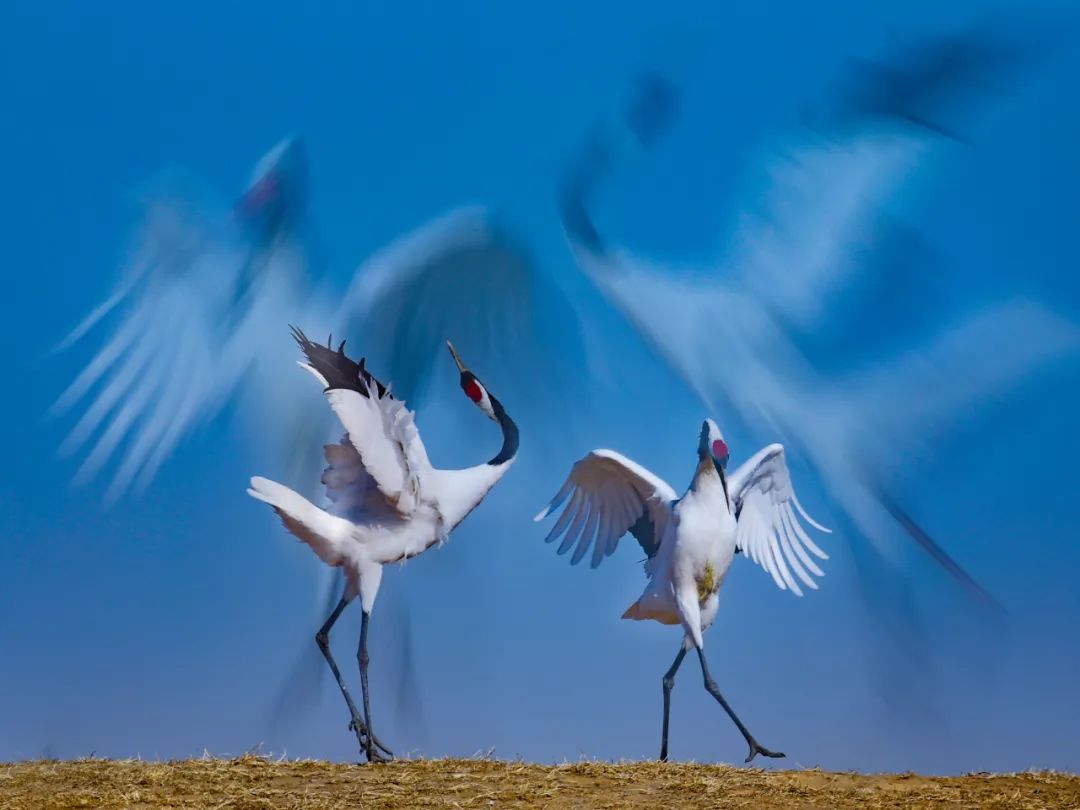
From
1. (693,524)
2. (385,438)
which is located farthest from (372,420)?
(693,524)

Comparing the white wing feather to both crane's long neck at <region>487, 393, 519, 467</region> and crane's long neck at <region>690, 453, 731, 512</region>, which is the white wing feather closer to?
crane's long neck at <region>487, 393, 519, 467</region>

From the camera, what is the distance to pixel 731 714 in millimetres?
11148

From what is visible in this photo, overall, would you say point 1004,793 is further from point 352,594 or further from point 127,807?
point 127,807

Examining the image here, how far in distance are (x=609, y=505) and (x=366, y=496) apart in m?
2.66

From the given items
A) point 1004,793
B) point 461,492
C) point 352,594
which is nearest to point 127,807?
point 352,594

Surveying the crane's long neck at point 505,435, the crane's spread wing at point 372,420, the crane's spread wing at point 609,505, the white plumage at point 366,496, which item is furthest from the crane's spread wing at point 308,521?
the crane's spread wing at point 609,505

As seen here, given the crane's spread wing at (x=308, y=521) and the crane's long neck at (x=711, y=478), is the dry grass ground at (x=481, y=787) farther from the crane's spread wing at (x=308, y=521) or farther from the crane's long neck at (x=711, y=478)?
the crane's long neck at (x=711, y=478)

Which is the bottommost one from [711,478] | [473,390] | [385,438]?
[385,438]

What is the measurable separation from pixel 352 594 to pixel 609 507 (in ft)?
9.36

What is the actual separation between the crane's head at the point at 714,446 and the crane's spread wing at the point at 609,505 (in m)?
0.63

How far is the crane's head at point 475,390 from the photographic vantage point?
12.1 meters

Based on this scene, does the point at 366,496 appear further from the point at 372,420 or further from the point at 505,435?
the point at 505,435

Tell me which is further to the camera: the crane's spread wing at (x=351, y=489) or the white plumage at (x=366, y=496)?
the crane's spread wing at (x=351, y=489)

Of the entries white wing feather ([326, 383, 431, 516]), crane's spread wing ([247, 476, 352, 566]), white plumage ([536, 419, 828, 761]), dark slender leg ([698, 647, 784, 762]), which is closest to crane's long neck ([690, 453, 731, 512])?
white plumage ([536, 419, 828, 761])
